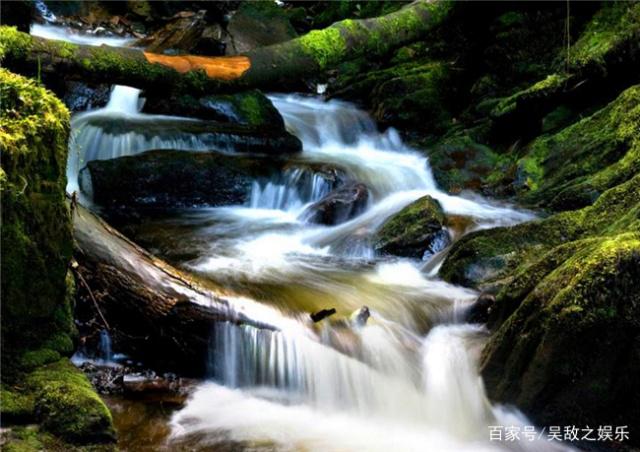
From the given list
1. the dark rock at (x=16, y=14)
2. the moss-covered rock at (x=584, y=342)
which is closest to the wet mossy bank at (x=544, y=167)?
the moss-covered rock at (x=584, y=342)

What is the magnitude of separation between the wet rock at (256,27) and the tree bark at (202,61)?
20.0 ft

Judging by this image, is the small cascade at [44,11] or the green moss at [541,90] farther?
the small cascade at [44,11]

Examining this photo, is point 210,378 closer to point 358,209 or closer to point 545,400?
point 545,400

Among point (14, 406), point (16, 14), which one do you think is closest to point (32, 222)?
point (14, 406)

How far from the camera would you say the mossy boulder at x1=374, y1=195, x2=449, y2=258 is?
6977mm

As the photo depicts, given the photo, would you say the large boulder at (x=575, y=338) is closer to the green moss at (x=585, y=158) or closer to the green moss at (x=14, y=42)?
the green moss at (x=585, y=158)

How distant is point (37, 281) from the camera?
332 centimetres

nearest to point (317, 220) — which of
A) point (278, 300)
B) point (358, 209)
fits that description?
point (358, 209)

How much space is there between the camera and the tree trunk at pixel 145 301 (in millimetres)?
4141

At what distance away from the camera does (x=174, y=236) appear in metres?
7.29

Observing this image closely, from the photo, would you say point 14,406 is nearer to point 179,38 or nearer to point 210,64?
point 210,64

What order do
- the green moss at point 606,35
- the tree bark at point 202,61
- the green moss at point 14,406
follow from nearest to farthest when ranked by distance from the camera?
the green moss at point 14,406 < the tree bark at point 202,61 < the green moss at point 606,35

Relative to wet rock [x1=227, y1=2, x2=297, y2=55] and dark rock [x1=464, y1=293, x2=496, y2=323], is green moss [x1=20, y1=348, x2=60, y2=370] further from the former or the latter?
wet rock [x1=227, y1=2, x2=297, y2=55]

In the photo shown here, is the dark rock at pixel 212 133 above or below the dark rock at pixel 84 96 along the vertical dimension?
below
